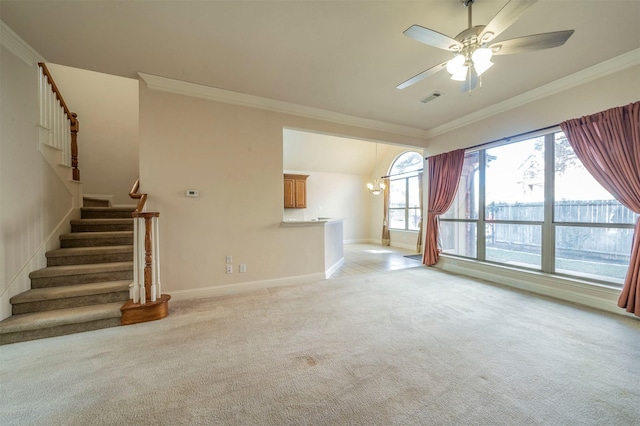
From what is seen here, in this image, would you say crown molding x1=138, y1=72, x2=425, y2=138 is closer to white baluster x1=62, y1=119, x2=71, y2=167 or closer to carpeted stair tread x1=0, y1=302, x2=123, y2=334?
white baluster x1=62, y1=119, x2=71, y2=167

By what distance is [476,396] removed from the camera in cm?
147

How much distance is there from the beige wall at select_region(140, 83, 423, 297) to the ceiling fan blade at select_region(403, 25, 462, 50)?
2.36 metres

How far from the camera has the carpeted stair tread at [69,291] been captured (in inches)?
90.8

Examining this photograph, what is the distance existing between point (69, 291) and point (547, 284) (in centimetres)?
589

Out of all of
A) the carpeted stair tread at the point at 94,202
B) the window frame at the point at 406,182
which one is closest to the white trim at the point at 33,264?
the carpeted stair tread at the point at 94,202

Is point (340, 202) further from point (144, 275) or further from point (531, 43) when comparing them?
point (531, 43)

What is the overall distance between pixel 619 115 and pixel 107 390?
17.5 feet

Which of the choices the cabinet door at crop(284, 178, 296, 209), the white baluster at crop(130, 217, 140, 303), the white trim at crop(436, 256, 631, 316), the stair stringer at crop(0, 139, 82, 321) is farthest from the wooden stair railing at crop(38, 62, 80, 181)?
the white trim at crop(436, 256, 631, 316)

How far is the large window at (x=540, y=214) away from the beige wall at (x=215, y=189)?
316 centimetres

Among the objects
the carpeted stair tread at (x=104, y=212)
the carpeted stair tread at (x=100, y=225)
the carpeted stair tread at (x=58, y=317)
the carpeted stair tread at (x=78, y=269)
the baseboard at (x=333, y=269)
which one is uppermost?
the carpeted stair tread at (x=104, y=212)

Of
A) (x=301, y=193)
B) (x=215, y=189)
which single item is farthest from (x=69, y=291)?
(x=301, y=193)

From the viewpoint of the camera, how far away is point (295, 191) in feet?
24.9

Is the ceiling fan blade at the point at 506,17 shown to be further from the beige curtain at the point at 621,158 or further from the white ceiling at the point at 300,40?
the beige curtain at the point at 621,158

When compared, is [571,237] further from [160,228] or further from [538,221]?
[160,228]
